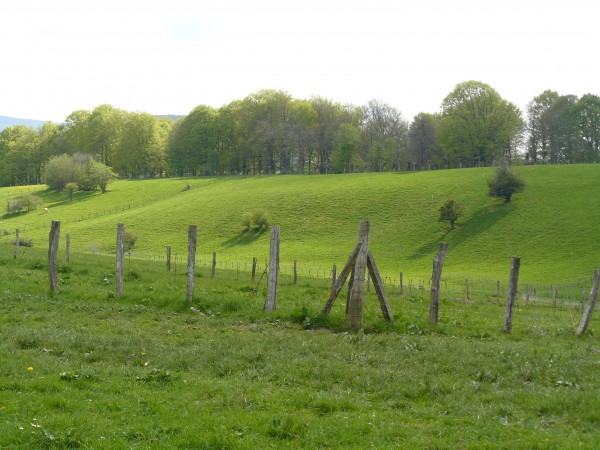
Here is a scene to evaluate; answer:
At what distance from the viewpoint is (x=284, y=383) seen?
11219 mm

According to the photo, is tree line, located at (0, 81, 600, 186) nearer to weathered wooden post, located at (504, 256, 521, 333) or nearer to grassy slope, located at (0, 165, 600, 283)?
grassy slope, located at (0, 165, 600, 283)

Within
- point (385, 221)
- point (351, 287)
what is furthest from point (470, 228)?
point (351, 287)

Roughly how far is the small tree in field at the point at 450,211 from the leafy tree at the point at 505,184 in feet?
30.2

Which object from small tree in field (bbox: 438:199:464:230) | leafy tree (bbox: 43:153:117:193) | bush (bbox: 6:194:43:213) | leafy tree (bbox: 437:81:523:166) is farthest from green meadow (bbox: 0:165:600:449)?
leafy tree (bbox: 43:153:117:193)

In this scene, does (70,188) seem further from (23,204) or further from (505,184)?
(505,184)

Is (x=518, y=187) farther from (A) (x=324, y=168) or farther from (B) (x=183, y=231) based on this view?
(A) (x=324, y=168)

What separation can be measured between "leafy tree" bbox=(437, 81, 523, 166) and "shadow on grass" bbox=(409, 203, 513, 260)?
3346cm

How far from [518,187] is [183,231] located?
5244cm

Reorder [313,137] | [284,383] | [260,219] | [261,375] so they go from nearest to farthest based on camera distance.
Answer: [284,383], [261,375], [260,219], [313,137]

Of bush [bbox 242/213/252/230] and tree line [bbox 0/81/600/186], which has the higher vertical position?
tree line [bbox 0/81/600/186]

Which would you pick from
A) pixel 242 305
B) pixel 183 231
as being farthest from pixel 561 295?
pixel 183 231

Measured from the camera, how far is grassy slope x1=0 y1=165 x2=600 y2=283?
66812 mm

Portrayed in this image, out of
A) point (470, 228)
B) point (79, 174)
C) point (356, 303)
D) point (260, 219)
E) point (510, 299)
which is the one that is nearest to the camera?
point (356, 303)

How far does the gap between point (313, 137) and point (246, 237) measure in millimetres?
58598
